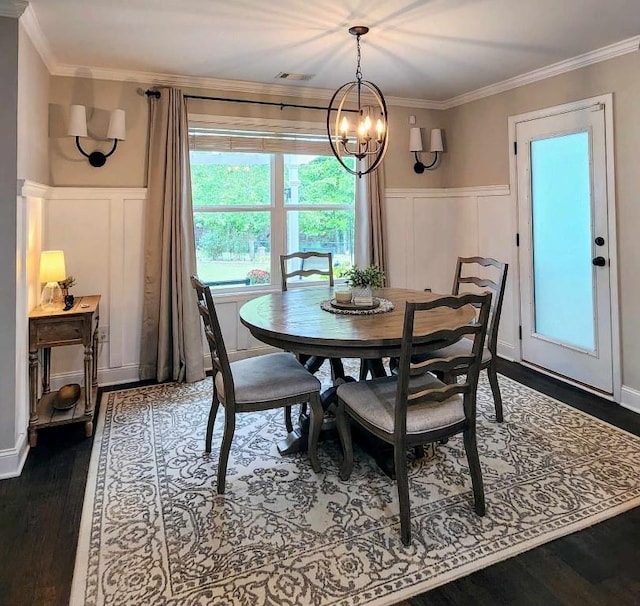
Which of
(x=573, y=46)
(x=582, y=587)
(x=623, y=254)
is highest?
(x=573, y=46)

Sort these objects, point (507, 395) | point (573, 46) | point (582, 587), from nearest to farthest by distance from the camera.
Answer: point (582, 587), point (573, 46), point (507, 395)

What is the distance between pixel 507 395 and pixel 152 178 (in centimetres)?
326

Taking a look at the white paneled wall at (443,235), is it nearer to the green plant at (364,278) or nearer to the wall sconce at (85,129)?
the green plant at (364,278)

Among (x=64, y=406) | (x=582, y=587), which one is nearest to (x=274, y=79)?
(x=64, y=406)

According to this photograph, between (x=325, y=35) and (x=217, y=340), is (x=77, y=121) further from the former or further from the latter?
(x=217, y=340)

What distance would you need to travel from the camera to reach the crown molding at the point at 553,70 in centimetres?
312

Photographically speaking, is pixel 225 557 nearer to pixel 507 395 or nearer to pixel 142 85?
pixel 507 395

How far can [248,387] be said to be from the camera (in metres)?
2.33

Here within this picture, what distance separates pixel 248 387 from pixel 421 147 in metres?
3.34

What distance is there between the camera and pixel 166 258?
3.71m

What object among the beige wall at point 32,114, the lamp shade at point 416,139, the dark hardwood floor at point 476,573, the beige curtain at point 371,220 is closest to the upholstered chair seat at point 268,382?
the dark hardwood floor at point 476,573

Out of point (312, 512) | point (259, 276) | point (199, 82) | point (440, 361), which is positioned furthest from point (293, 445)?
point (199, 82)

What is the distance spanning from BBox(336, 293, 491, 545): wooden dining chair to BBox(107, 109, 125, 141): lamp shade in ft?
8.91

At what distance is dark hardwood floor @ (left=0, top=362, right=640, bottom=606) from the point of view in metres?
1.63
